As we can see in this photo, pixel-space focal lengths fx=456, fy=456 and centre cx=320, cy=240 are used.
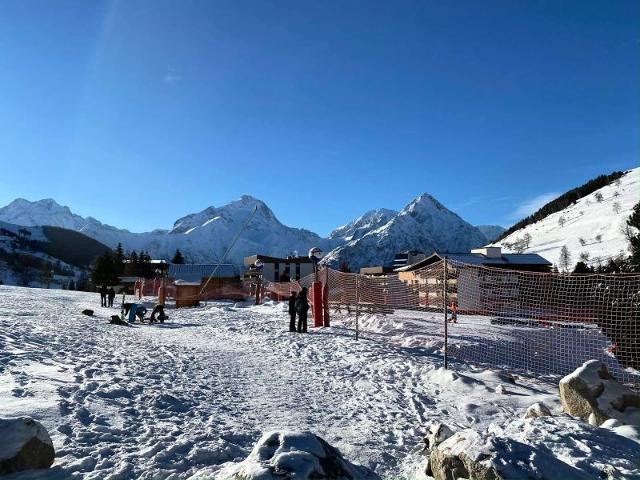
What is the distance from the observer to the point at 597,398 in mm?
6289

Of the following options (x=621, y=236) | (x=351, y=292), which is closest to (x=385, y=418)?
(x=351, y=292)

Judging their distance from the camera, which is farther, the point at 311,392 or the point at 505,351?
the point at 505,351

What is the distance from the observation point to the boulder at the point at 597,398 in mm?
6148

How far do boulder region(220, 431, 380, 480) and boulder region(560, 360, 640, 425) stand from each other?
3697mm

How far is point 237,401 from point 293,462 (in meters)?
3.80

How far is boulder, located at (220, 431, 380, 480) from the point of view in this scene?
148 inches

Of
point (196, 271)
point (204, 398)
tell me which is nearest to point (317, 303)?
point (204, 398)

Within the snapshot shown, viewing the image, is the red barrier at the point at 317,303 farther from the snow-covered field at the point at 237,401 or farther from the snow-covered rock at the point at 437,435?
the snow-covered rock at the point at 437,435

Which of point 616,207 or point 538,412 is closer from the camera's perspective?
point 538,412

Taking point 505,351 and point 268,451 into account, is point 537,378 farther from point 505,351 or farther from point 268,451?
point 268,451

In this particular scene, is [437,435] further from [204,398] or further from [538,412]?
[204,398]

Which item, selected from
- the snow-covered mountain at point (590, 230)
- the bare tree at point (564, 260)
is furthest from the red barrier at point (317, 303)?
the bare tree at point (564, 260)

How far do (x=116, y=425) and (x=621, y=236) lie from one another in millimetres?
164136

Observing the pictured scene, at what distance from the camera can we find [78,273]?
198125 mm
